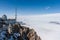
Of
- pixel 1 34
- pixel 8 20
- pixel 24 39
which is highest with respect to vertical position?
pixel 8 20

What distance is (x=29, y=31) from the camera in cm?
1231

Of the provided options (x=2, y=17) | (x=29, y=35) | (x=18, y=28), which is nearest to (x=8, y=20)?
(x=2, y=17)

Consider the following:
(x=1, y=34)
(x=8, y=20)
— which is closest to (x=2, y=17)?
(x=8, y=20)

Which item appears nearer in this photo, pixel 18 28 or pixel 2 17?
pixel 18 28

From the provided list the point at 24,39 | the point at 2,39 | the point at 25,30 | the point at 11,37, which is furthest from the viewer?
the point at 25,30

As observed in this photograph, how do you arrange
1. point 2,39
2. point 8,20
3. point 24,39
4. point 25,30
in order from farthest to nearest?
A: point 8,20 → point 25,30 → point 24,39 → point 2,39

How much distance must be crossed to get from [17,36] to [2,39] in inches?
66.9

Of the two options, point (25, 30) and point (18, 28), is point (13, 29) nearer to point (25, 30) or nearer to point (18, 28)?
point (18, 28)

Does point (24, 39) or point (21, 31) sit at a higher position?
point (21, 31)

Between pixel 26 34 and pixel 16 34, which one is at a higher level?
pixel 16 34

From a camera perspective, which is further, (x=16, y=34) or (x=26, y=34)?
(x=26, y=34)

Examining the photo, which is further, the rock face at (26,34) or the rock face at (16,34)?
the rock face at (26,34)

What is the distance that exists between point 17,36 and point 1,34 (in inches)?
63.5

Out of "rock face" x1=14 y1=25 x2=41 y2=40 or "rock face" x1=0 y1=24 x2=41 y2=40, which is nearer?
"rock face" x1=0 y1=24 x2=41 y2=40
